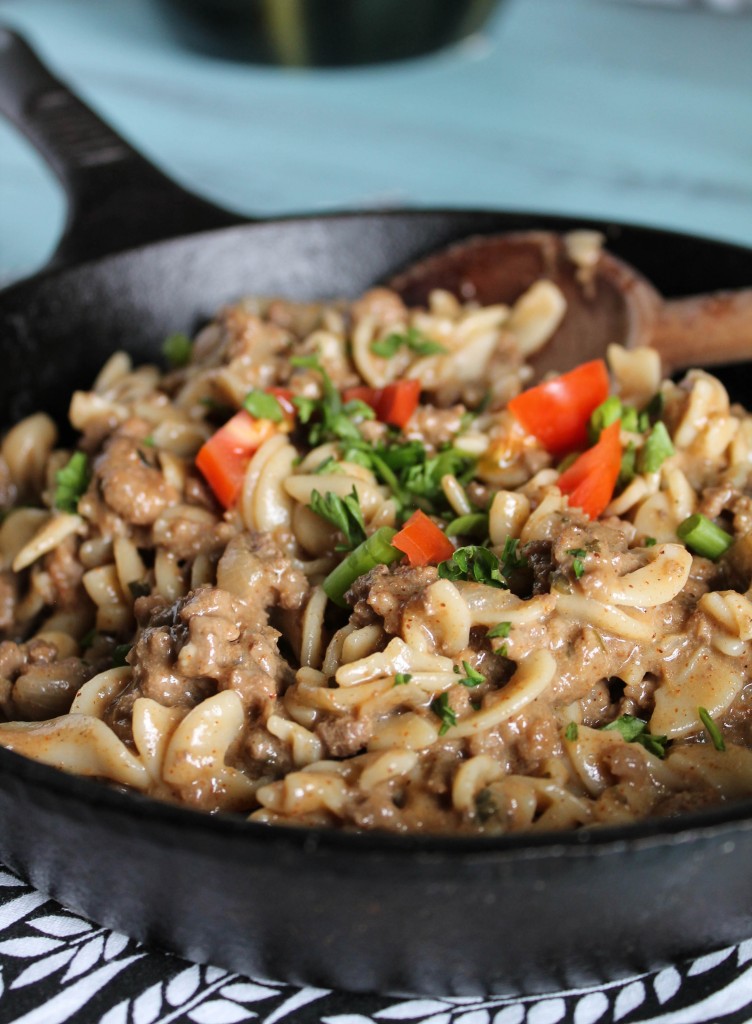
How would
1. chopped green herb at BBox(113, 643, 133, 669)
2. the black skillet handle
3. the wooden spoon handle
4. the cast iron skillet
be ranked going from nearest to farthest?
the cast iron skillet → chopped green herb at BBox(113, 643, 133, 669) → the wooden spoon handle → the black skillet handle

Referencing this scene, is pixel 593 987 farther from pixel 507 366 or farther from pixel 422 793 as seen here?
pixel 507 366

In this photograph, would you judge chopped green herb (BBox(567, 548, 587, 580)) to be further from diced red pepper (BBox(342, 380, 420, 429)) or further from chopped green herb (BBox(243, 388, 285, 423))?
chopped green herb (BBox(243, 388, 285, 423))

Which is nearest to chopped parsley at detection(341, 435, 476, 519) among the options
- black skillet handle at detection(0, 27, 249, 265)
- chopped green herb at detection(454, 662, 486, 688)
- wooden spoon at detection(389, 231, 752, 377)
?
chopped green herb at detection(454, 662, 486, 688)

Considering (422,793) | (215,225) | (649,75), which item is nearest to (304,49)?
(649,75)

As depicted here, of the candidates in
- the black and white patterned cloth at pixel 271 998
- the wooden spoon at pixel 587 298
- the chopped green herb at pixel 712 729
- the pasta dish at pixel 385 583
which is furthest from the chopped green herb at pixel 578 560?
the wooden spoon at pixel 587 298

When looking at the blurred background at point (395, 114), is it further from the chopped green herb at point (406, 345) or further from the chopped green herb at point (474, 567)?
the chopped green herb at point (474, 567)
